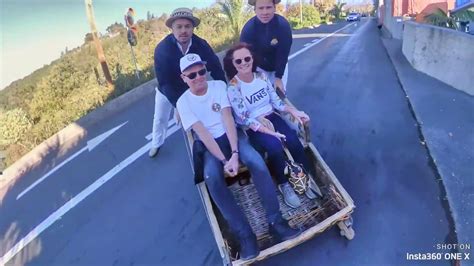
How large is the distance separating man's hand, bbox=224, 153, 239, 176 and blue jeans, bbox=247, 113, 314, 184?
13.1 inches

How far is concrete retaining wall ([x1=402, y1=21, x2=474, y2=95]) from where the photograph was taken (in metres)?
5.79

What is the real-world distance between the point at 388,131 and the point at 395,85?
8.61 ft

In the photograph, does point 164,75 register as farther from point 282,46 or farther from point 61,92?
point 61,92

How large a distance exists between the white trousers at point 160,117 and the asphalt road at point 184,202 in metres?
0.24

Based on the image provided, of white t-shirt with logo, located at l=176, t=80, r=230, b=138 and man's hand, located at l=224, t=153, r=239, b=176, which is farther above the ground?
white t-shirt with logo, located at l=176, t=80, r=230, b=138

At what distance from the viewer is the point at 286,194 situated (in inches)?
121

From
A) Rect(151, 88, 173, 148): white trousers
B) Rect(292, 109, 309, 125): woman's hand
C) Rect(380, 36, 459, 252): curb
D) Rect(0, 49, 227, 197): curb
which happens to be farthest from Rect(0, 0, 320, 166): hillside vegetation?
Rect(380, 36, 459, 252): curb

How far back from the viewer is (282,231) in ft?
8.98

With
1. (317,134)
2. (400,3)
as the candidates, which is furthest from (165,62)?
(400,3)

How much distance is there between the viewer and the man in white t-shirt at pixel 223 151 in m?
→ 2.74

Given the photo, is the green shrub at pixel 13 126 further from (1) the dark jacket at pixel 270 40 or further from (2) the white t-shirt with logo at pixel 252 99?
(2) the white t-shirt with logo at pixel 252 99

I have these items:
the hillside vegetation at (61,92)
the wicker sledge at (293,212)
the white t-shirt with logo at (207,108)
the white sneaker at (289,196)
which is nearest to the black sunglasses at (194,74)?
the white t-shirt with logo at (207,108)

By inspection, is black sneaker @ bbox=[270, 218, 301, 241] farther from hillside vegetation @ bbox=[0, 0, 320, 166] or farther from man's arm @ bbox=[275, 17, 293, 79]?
hillside vegetation @ bbox=[0, 0, 320, 166]

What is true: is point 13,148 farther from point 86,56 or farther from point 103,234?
point 86,56
